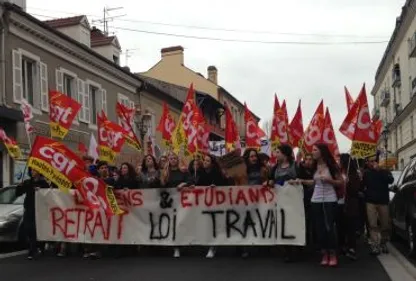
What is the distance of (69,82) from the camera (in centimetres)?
2420

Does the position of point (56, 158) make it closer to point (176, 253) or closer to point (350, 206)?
point (176, 253)

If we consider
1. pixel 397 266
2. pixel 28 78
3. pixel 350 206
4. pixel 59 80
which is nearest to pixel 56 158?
pixel 350 206

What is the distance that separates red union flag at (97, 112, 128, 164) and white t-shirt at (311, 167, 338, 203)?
5.99 meters

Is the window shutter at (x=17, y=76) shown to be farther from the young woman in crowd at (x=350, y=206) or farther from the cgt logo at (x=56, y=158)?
the young woman in crowd at (x=350, y=206)

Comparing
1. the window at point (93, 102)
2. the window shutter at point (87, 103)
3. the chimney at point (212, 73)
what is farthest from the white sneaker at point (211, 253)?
the chimney at point (212, 73)

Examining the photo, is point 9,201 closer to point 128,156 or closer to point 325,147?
point 325,147

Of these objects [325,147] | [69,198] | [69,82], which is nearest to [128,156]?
[69,82]

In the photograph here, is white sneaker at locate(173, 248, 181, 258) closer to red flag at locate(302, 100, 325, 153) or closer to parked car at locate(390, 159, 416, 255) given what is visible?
parked car at locate(390, 159, 416, 255)

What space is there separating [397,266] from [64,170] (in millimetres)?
5067

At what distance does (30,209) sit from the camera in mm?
10594

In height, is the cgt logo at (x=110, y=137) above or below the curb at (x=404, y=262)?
above

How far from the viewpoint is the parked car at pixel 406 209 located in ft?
31.3

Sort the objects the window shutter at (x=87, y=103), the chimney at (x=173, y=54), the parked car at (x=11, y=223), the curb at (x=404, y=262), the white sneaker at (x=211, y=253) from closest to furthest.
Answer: the curb at (x=404, y=262) → the white sneaker at (x=211, y=253) → the parked car at (x=11, y=223) → the window shutter at (x=87, y=103) → the chimney at (x=173, y=54)

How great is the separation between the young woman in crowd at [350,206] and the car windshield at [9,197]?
21.1 feet
